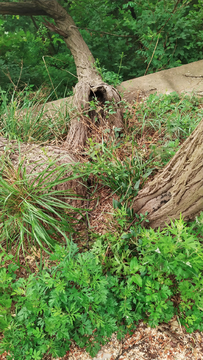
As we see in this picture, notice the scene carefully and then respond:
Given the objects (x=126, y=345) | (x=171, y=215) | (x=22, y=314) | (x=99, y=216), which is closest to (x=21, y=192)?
(x=99, y=216)

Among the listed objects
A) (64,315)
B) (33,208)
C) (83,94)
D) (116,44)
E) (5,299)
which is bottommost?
(5,299)

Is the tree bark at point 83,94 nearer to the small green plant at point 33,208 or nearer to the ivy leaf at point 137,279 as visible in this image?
the small green plant at point 33,208

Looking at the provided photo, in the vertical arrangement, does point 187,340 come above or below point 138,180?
below

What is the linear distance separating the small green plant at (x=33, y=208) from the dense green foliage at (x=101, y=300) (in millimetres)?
405

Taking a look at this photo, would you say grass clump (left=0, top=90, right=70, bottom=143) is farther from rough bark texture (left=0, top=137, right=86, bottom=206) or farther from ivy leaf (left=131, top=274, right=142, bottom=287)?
ivy leaf (left=131, top=274, right=142, bottom=287)

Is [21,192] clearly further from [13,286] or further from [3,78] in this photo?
[3,78]

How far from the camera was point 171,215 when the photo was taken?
74.2 inches

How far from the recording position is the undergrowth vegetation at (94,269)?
5.17 feet

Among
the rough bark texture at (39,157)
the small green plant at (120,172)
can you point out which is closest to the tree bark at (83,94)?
the rough bark texture at (39,157)

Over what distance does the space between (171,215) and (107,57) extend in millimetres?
4218

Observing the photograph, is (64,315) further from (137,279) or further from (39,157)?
A: (39,157)

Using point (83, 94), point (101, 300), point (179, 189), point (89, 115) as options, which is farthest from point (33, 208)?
point (83, 94)

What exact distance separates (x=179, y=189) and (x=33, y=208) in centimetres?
119

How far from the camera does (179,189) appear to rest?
5.70 feet
